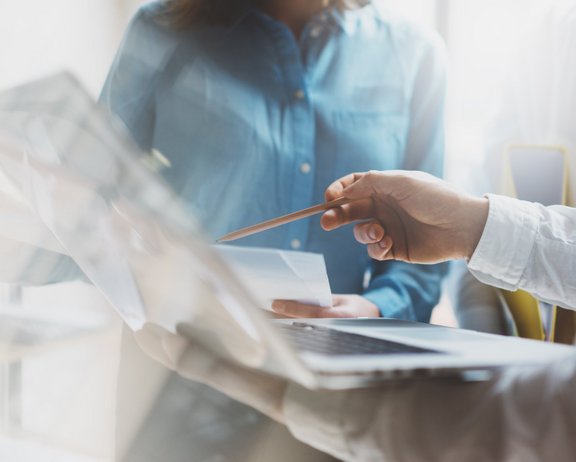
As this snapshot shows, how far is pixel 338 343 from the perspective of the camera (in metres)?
0.44

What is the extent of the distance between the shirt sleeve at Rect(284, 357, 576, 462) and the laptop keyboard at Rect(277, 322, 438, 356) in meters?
0.03

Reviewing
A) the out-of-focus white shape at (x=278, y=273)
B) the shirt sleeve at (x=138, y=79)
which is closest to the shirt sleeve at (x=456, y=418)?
the out-of-focus white shape at (x=278, y=273)

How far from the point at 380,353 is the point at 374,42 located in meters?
0.84

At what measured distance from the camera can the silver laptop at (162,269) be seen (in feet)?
1.11

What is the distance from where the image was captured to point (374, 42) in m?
1.09

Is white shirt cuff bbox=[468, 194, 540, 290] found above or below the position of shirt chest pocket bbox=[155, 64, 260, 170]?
below

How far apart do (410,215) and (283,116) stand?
14.3 inches

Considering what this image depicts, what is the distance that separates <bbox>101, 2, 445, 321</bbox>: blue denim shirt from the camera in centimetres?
100

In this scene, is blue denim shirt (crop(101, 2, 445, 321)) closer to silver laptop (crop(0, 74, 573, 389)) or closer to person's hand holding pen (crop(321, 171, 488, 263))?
person's hand holding pen (crop(321, 171, 488, 263))

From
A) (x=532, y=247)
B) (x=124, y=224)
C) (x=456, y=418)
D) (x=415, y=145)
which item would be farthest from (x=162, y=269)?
(x=415, y=145)

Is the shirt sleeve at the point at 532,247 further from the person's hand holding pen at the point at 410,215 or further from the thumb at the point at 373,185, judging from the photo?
the thumb at the point at 373,185

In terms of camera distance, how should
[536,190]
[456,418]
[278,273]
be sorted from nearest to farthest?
[456,418]
[278,273]
[536,190]

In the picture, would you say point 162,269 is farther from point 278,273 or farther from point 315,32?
point 315,32

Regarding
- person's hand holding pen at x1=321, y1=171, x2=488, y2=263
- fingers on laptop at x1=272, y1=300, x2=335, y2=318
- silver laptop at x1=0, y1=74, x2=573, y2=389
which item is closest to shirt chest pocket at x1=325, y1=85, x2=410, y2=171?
person's hand holding pen at x1=321, y1=171, x2=488, y2=263
